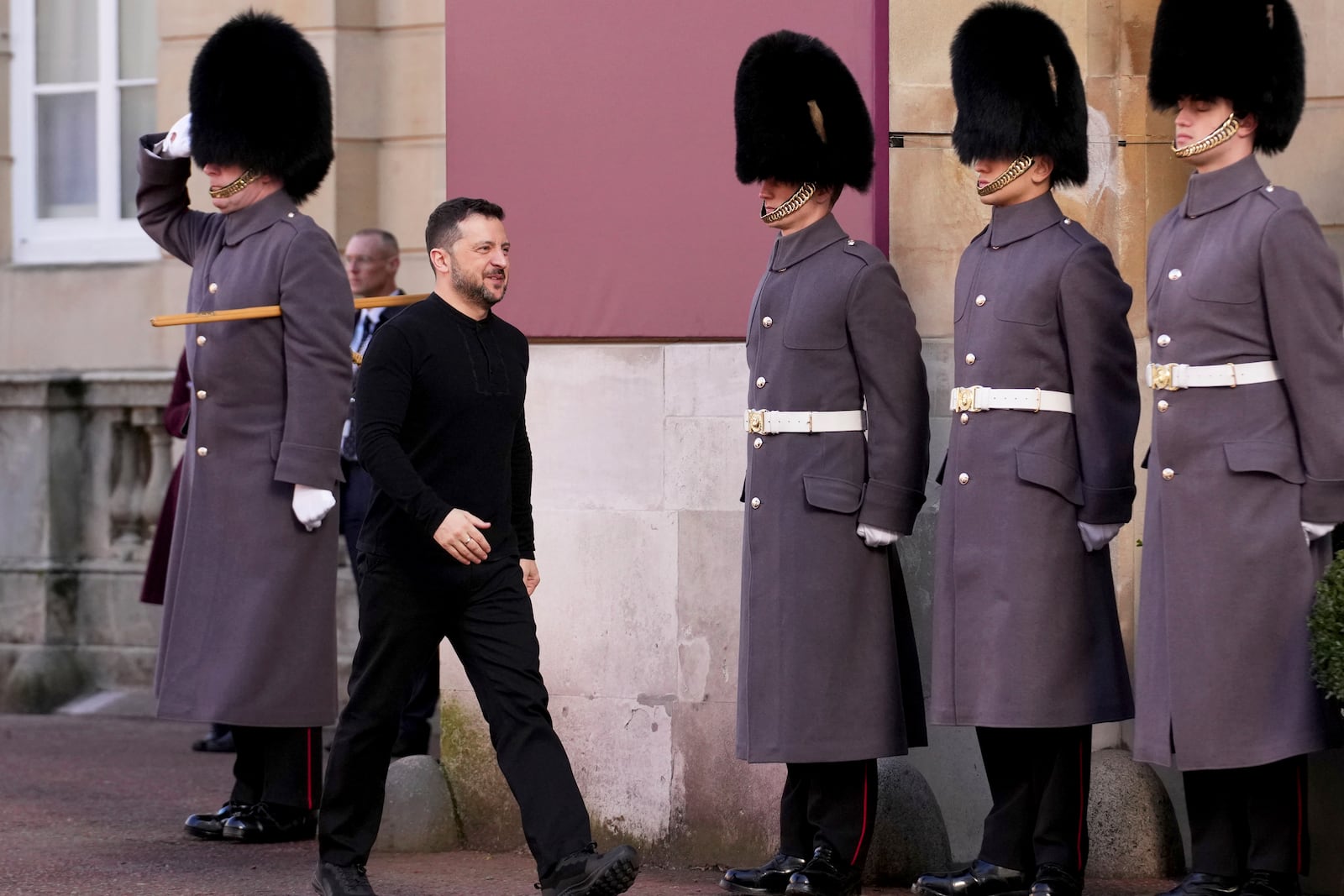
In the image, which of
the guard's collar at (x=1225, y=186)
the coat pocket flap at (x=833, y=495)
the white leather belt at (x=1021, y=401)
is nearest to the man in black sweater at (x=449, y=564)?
the coat pocket flap at (x=833, y=495)

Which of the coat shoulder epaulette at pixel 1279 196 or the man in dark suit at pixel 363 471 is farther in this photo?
the man in dark suit at pixel 363 471

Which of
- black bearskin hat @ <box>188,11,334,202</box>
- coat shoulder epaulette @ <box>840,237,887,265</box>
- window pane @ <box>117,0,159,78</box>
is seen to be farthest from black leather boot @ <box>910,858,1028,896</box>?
window pane @ <box>117,0,159,78</box>

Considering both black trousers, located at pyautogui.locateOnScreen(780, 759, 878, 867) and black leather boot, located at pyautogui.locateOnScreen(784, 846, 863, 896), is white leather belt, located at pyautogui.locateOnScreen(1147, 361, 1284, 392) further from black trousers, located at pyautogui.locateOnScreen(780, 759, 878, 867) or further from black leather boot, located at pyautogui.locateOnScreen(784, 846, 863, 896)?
black leather boot, located at pyautogui.locateOnScreen(784, 846, 863, 896)

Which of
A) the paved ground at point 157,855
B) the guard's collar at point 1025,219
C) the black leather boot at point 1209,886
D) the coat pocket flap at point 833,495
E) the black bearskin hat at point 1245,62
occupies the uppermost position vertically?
Answer: the black bearskin hat at point 1245,62

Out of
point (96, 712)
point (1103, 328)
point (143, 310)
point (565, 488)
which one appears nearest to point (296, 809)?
point (565, 488)

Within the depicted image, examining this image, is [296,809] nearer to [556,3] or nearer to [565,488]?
[565,488]

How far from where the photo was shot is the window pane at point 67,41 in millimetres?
11242

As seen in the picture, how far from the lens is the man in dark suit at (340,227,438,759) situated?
8242mm

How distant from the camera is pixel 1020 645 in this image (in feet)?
18.2

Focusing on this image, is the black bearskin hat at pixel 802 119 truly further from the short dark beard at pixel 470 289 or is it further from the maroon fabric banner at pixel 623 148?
the short dark beard at pixel 470 289

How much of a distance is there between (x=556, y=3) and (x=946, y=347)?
1.54 metres

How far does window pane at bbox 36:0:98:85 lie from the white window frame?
3 centimetres

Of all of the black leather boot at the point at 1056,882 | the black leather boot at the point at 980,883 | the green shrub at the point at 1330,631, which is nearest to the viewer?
the green shrub at the point at 1330,631

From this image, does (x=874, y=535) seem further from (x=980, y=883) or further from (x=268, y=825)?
(x=268, y=825)
